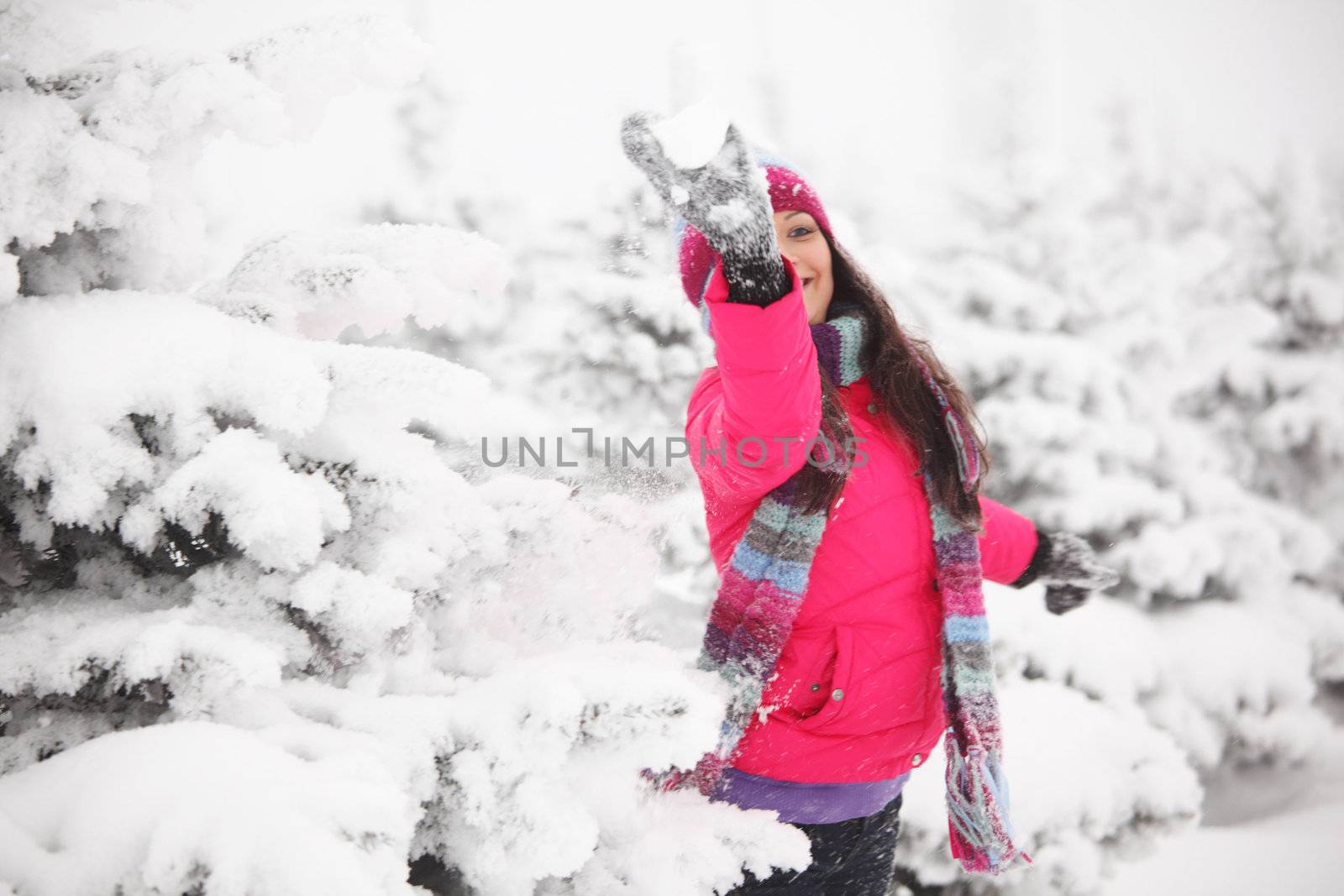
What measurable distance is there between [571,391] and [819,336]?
123 inches

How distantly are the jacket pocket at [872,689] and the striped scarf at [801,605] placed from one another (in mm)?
74

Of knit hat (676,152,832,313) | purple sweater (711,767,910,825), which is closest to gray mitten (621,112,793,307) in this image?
knit hat (676,152,832,313)

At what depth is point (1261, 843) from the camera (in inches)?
197

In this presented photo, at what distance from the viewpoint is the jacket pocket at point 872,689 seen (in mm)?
1687

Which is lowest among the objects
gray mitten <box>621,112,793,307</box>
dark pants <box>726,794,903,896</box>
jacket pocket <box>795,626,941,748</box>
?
dark pants <box>726,794,903,896</box>

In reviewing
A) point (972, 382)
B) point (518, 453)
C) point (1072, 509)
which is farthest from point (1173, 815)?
point (518, 453)

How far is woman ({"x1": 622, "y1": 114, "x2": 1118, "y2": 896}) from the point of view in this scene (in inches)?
61.2

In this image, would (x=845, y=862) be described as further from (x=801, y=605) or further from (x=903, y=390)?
(x=903, y=390)

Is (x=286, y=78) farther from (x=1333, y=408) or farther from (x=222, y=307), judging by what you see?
(x=1333, y=408)

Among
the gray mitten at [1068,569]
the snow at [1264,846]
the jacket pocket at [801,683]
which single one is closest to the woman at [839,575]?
the jacket pocket at [801,683]

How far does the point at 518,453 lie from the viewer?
134 centimetres

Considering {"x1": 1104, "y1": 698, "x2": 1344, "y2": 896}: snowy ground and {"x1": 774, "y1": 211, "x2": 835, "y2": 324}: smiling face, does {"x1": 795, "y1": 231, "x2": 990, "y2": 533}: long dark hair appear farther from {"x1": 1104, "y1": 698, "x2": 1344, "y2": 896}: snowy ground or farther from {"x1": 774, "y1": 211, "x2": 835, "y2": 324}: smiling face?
{"x1": 1104, "y1": 698, "x2": 1344, "y2": 896}: snowy ground

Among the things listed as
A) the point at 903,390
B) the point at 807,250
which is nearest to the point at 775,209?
the point at 807,250

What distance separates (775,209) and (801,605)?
3.07 ft
